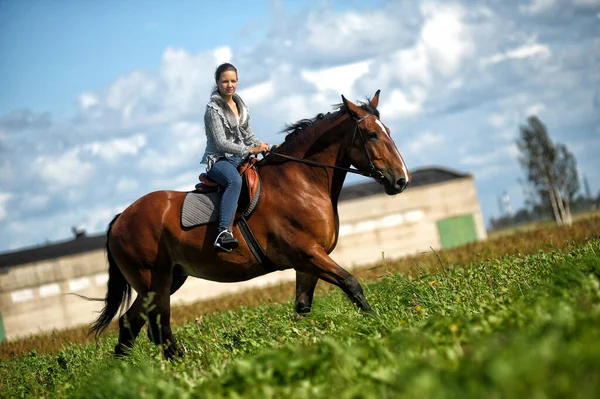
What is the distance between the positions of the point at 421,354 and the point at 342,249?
120 feet

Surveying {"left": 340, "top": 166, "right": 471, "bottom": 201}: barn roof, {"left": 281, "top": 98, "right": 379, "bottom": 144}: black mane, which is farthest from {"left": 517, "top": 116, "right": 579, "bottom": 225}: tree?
{"left": 281, "top": 98, "right": 379, "bottom": 144}: black mane

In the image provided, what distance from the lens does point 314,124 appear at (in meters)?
9.34

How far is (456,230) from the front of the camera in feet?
146

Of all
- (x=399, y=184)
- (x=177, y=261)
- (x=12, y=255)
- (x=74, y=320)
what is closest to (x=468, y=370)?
(x=399, y=184)

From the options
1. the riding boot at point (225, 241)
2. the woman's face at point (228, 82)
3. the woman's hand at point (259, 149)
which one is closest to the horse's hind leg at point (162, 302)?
the riding boot at point (225, 241)

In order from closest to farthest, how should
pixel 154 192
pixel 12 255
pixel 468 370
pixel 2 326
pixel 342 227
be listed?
pixel 468 370 < pixel 154 192 < pixel 2 326 < pixel 342 227 < pixel 12 255

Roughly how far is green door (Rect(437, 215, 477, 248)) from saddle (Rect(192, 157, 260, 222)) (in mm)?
36157

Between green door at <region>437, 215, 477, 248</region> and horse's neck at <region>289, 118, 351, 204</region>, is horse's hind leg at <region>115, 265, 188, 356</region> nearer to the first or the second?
horse's neck at <region>289, 118, 351, 204</region>

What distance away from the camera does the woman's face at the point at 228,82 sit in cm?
908

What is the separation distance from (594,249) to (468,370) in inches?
228

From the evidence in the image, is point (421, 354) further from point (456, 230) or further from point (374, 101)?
point (456, 230)

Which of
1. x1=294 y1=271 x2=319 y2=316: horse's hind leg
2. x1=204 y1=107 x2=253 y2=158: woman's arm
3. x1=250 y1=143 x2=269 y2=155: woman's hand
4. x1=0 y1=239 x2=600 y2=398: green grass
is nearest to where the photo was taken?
x1=0 y1=239 x2=600 y2=398: green grass

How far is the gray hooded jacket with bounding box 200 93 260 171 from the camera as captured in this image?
9.00 meters

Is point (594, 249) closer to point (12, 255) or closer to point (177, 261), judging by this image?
point (177, 261)
